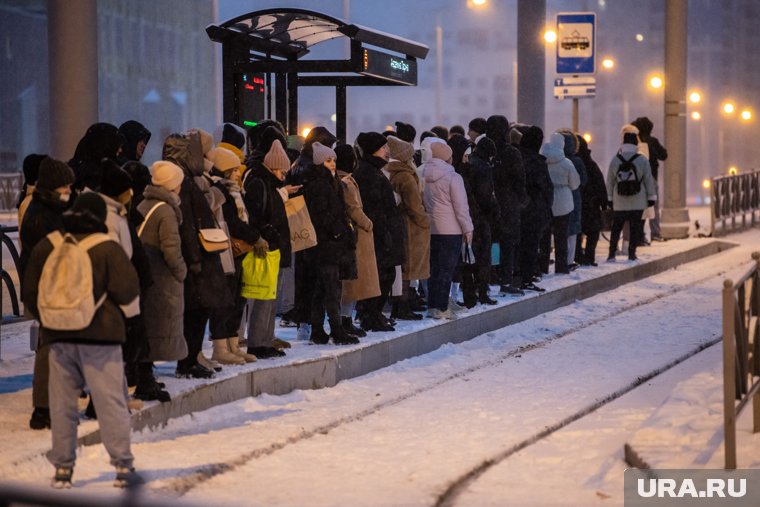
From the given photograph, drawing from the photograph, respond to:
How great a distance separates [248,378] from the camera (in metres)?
10.5

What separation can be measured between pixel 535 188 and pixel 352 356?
559 centimetres

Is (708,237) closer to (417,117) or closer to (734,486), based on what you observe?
(734,486)

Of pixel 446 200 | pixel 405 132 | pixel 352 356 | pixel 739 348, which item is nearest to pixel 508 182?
pixel 405 132

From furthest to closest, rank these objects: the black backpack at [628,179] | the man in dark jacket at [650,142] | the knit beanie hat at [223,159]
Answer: the man in dark jacket at [650,142], the black backpack at [628,179], the knit beanie hat at [223,159]

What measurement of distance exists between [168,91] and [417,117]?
25132 mm

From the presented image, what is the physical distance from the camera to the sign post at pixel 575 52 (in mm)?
21844

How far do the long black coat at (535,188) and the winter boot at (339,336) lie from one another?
4.95 metres

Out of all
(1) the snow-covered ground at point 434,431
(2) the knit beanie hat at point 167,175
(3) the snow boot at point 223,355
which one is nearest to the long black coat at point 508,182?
(1) the snow-covered ground at point 434,431

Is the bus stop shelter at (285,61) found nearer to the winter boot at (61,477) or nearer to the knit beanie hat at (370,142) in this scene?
the knit beanie hat at (370,142)

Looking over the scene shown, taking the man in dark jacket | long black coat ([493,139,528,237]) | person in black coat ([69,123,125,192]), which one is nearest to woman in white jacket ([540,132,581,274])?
long black coat ([493,139,528,237])

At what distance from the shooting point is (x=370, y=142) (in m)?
12.7

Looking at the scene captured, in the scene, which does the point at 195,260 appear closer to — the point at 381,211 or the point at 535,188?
the point at 381,211

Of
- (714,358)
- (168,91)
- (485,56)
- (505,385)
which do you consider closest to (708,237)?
(714,358)

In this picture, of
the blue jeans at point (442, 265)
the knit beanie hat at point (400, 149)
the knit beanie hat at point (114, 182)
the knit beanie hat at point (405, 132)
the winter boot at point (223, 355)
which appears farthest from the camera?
the knit beanie hat at point (405, 132)
